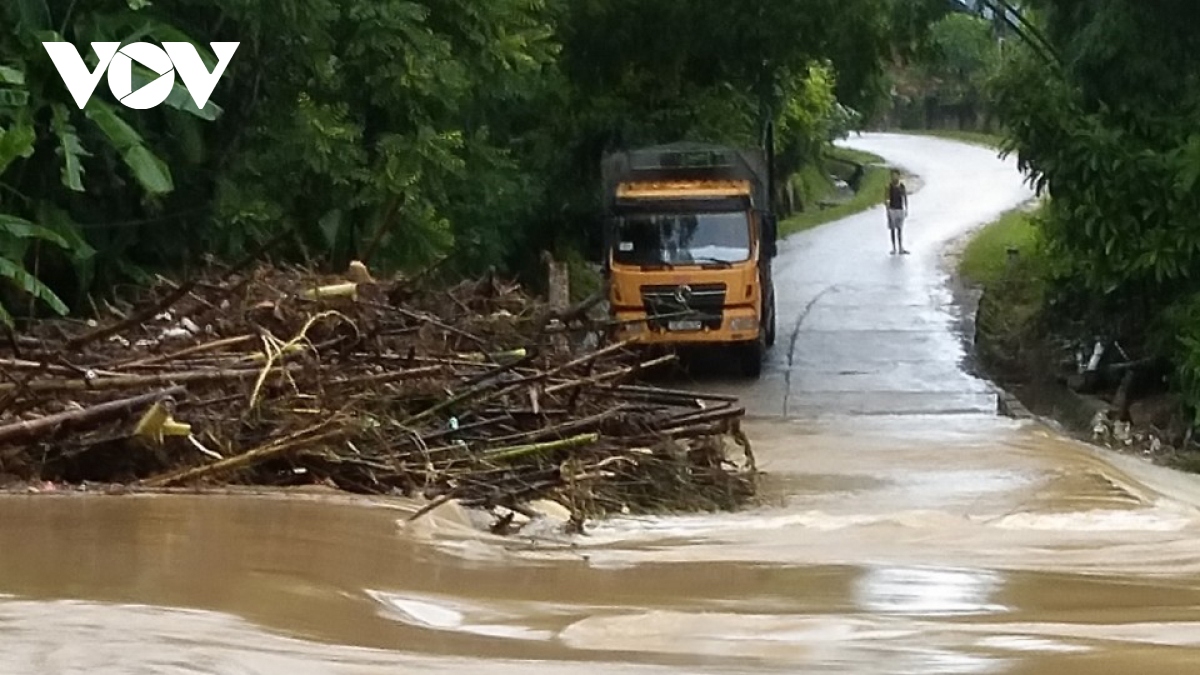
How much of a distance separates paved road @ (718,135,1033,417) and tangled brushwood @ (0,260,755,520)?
8407mm

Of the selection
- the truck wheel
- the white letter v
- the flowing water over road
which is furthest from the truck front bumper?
the flowing water over road

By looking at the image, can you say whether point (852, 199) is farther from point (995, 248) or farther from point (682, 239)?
point (682, 239)

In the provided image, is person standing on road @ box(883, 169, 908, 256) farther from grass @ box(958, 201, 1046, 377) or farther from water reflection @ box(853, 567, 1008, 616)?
water reflection @ box(853, 567, 1008, 616)

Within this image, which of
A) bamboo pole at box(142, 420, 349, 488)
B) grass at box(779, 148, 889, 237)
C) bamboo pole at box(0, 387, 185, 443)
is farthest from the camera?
grass at box(779, 148, 889, 237)

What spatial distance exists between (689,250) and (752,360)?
69.8 inches

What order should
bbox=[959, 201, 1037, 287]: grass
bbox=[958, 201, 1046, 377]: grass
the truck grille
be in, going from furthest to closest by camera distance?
bbox=[959, 201, 1037, 287]: grass
bbox=[958, 201, 1046, 377]: grass
the truck grille

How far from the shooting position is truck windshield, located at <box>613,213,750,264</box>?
21.7 m

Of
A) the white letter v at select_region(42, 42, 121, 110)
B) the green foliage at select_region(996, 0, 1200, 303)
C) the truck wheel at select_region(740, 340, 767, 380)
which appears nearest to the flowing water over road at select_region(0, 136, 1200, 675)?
the green foliage at select_region(996, 0, 1200, 303)

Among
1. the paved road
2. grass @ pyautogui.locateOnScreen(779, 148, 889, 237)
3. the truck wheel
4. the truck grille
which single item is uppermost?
the truck grille

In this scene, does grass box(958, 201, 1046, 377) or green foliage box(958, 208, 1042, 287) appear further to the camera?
green foliage box(958, 208, 1042, 287)

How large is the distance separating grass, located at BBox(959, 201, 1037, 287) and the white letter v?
56.2 feet

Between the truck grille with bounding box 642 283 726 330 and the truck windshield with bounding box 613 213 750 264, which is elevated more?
the truck windshield with bounding box 613 213 750 264

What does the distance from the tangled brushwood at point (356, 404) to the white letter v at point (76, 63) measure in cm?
367

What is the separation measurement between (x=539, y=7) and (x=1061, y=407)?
26.3 ft
